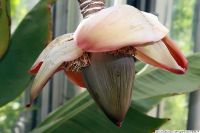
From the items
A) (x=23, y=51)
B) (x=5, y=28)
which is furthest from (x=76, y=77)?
(x=23, y=51)

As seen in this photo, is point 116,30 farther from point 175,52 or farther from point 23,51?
point 23,51

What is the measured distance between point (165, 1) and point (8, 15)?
0.44 meters

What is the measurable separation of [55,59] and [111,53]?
5cm

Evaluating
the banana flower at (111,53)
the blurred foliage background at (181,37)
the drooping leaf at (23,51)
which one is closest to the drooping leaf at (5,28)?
the drooping leaf at (23,51)

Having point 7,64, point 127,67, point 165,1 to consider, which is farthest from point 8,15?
point 165,1

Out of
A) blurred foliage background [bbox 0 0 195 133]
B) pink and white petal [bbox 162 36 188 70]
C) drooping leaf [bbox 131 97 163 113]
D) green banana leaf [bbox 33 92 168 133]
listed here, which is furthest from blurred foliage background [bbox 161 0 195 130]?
pink and white petal [bbox 162 36 188 70]

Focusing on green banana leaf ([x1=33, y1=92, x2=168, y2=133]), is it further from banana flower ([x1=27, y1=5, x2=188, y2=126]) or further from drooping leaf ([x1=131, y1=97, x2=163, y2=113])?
banana flower ([x1=27, y1=5, x2=188, y2=126])

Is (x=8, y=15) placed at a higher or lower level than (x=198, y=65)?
higher

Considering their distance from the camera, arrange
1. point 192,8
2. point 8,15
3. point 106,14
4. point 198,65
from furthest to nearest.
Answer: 1. point 192,8
2. point 198,65
3. point 8,15
4. point 106,14

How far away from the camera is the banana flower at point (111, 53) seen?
285 mm

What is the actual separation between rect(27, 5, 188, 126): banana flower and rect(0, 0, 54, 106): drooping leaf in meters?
0.36

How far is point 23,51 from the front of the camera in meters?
0.70

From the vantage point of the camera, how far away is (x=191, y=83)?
0.63m

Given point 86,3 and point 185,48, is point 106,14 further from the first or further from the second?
point 185,48
